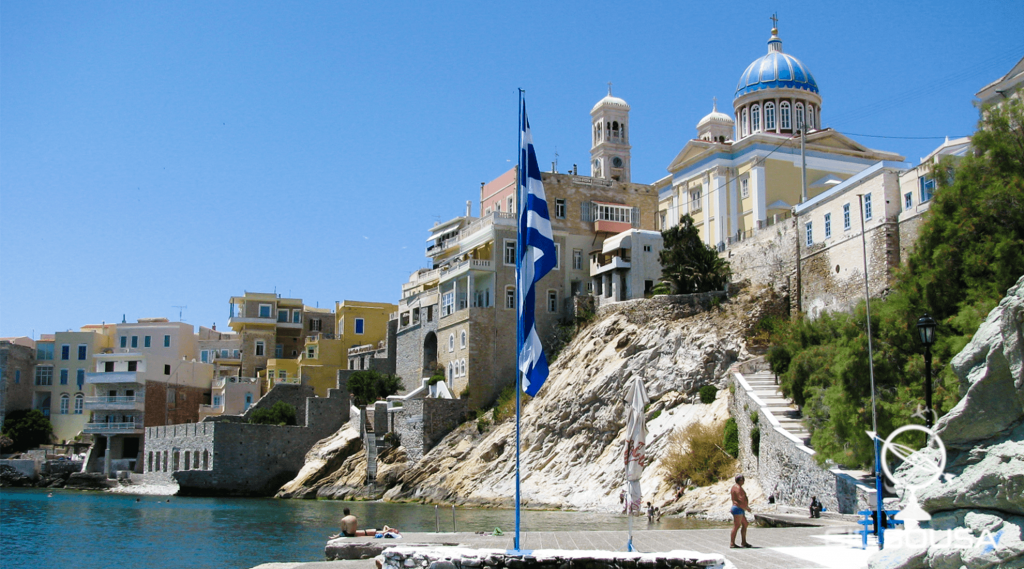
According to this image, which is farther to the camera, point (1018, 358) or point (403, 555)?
point (403, 555)

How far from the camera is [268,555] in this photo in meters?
23.5

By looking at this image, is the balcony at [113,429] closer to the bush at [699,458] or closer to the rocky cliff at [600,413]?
the rocky cliff at [600,413]

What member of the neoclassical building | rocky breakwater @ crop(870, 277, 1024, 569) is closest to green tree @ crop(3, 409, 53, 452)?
the neoclassical building

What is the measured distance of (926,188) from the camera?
29750 millimetres

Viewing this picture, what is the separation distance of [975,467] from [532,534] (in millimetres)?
8049

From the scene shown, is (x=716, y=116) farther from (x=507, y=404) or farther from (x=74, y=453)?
(x=74, y=453)

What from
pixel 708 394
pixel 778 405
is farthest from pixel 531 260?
pixel 708 394

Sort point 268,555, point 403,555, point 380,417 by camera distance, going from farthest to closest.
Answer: point 380,417
point 268,555
point 403,555

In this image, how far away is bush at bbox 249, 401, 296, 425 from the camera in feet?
190

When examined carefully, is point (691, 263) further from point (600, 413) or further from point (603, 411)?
point (600, 413)

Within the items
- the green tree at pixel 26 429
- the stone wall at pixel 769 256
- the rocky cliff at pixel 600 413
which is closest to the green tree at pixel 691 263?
the stone wall at pixel 769 256

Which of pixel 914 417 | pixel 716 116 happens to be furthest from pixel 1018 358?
pixel 716 116

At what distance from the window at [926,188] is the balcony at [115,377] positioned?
5357 centimetres

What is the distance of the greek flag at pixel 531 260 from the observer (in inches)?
546
